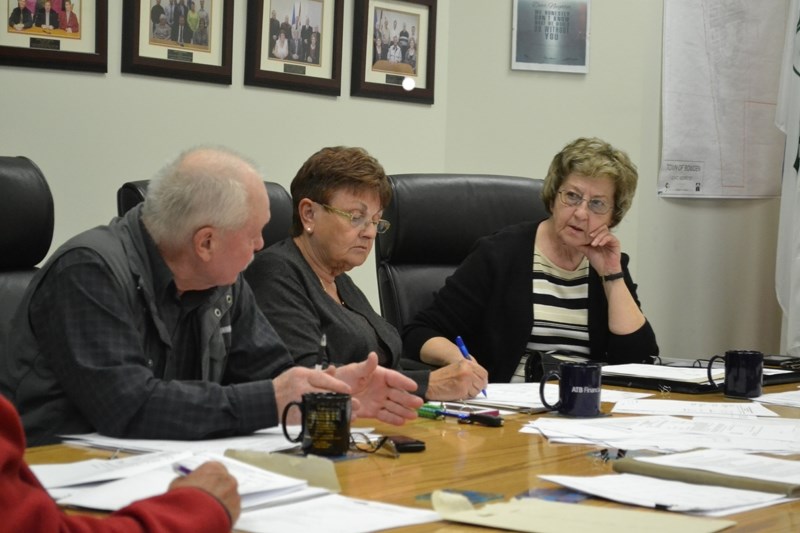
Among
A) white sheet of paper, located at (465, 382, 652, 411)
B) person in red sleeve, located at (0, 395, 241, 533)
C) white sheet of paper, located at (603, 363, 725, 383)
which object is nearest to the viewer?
person in red sleeve, located at (0, 395, 241, 533)

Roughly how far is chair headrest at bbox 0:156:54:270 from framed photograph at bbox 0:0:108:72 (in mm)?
713

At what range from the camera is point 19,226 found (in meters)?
2.24

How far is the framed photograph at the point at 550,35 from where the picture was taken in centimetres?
395

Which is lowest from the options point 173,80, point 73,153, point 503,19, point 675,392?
point 675,392

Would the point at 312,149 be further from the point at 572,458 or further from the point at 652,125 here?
the point at 572,458

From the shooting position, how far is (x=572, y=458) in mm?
1644

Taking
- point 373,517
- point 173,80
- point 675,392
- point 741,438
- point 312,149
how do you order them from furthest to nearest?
1. point 312,149
2. point 173,80
3. point 675,392
4. point 741,438
5. point 373,517

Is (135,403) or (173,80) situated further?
(173,80)

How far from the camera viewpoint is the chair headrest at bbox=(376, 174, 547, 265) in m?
3.04

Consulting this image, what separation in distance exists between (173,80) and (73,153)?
0.38 metres

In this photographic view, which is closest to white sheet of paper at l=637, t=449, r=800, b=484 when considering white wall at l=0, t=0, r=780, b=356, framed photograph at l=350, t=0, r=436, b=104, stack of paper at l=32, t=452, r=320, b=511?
stack of paper at l=32, t=452, r=320, b=511

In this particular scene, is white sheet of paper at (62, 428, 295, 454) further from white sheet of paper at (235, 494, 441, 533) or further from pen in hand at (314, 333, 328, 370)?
pen in hand at (314, 333, 328, 370)

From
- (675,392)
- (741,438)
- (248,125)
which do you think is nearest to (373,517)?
(741,438)

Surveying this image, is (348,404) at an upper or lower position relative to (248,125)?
lower
